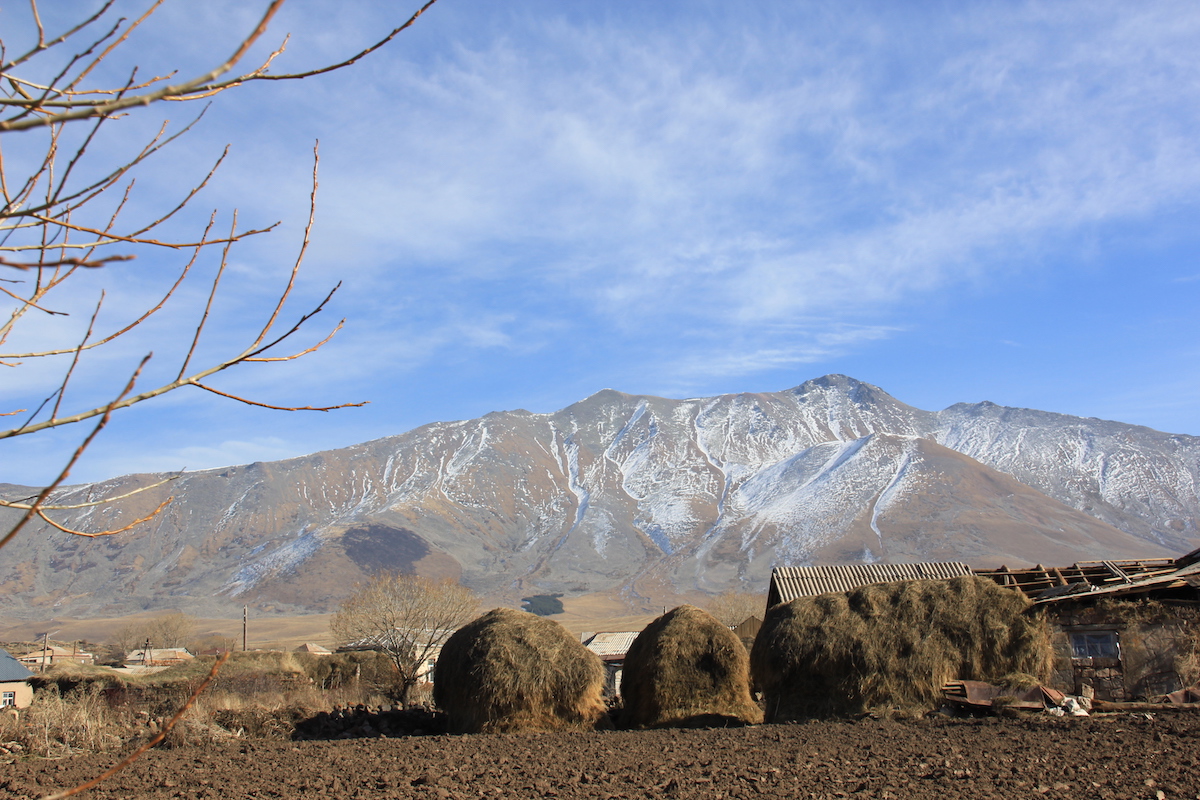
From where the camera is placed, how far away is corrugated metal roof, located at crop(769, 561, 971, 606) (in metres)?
27.7

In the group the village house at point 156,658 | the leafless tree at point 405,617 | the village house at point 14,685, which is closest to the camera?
the village house at point 14,685

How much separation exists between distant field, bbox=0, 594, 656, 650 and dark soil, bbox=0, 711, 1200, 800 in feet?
290

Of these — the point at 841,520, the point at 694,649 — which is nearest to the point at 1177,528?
the point at 841,520

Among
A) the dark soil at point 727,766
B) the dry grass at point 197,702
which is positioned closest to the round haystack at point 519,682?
the dark soil at point 727,766

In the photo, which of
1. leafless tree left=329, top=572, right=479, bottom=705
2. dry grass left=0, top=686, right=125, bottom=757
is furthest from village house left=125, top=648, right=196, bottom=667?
dry grass left=0, top=686, right=125, bottom=757

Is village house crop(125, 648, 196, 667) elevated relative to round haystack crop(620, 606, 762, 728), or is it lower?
lower

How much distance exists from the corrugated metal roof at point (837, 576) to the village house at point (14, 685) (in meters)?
26.5

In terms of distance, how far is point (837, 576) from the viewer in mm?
29484

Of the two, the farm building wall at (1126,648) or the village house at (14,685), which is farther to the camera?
the village house at (14,685)

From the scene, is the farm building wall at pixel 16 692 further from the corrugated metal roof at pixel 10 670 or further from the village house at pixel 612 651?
the village house at pixel 612 651

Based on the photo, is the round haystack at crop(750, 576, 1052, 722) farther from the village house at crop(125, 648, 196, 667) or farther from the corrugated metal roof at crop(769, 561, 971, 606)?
the village house at crop(125, 648, 196, 667)

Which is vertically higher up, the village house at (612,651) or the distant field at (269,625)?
the village house at (612,651)

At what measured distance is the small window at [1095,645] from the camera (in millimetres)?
16141

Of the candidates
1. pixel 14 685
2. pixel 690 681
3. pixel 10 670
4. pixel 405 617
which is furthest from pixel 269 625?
pixel 690 681
